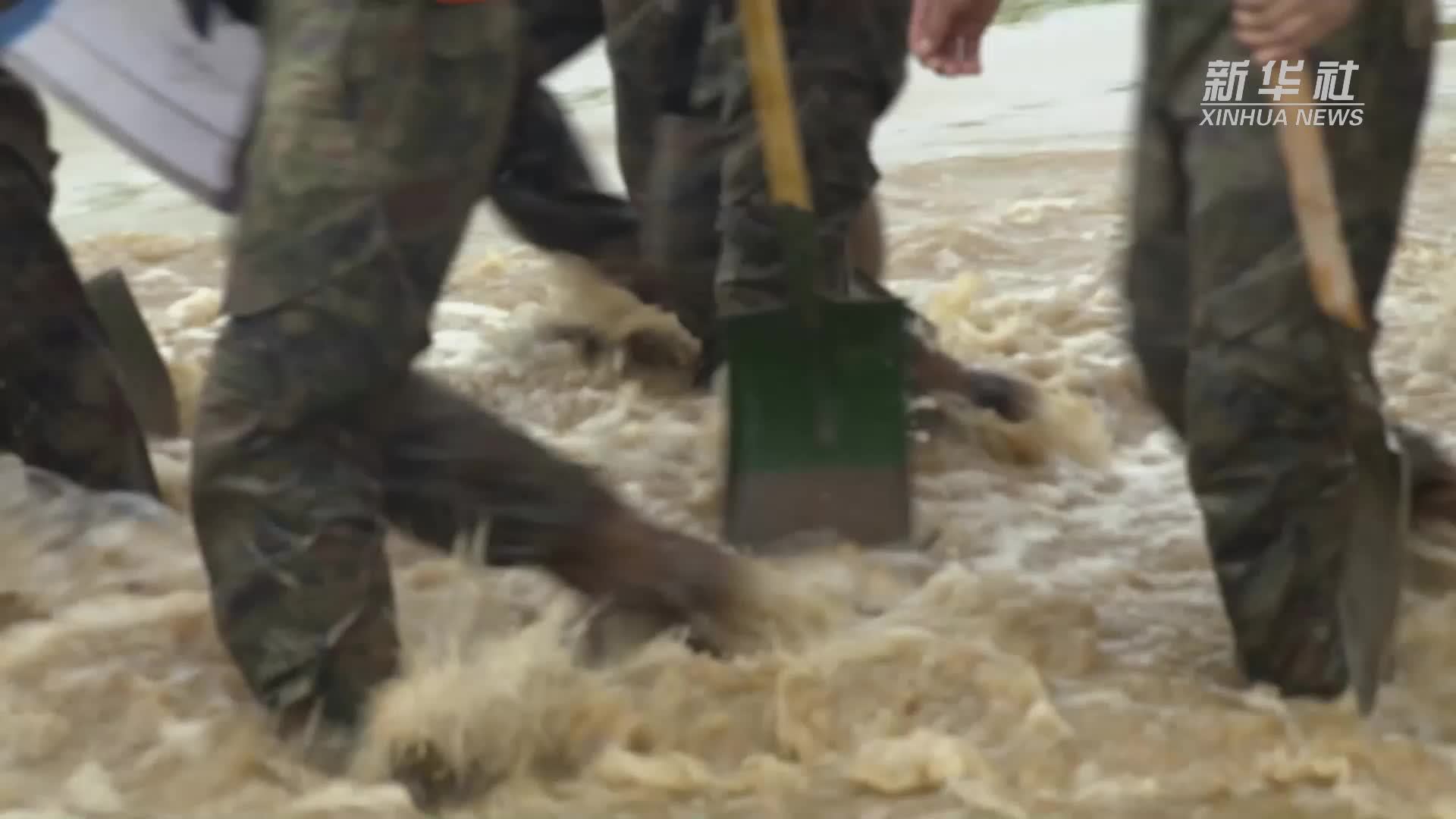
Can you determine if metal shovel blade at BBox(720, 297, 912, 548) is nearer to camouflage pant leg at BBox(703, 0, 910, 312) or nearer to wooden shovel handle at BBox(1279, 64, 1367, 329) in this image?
camouflage pant leg at BBox(703, 0, 910, 312)

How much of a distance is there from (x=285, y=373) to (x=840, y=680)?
1.73 ft

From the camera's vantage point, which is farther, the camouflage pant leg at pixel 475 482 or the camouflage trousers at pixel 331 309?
the camouflage pant leg at pixel 475 482

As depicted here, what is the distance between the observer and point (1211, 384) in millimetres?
1359

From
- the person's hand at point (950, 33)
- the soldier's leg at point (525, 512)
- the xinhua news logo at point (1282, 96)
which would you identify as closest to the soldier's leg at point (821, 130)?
the person's hand at point (950, 33)

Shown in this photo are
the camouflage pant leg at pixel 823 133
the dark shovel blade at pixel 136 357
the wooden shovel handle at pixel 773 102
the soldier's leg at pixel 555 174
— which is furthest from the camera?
the soldier's leg at pixel 555 174

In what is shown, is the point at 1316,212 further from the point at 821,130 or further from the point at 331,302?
the point at 821,130

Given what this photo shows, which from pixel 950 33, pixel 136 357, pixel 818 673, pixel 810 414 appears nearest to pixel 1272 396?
pixel 818 673

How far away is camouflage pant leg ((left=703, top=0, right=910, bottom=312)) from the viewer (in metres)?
2.02

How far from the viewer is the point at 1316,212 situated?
50.5 inches

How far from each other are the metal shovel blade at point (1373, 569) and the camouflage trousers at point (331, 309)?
73 centimetres

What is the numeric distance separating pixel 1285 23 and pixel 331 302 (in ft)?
2.33

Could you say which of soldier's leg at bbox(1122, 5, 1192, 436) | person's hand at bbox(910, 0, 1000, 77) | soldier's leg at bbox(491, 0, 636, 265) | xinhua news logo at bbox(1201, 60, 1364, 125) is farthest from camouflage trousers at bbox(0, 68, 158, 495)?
xinhua news logo at bbox(1201, 60, 1364, 125)

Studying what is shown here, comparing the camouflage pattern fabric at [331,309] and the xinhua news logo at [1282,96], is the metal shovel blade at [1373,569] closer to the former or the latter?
the xinhua news logo at [1282,96]

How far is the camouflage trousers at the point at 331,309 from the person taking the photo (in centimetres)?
126
